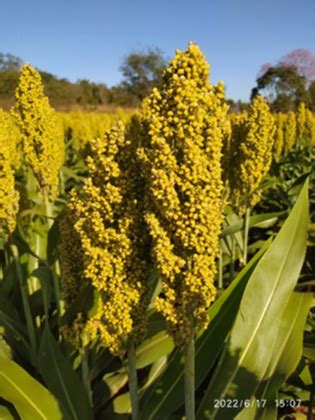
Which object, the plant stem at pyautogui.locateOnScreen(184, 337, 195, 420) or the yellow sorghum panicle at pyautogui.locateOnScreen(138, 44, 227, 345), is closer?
the yellow sorghum panicle at pyautogui.locateOnScreen(138, 44, 227, 345)

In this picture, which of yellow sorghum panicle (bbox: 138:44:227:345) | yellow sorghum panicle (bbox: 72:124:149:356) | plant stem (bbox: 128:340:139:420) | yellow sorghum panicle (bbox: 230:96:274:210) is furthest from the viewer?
yellow sorghum panicle (bbox: 230:96:274:210)

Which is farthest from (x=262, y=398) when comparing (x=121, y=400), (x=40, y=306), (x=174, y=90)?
(x=40, y=306)

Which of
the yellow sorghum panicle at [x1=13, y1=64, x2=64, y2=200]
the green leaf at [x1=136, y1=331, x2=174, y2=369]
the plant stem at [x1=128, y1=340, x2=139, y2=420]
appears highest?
the yellow sorghum panicle at [x1=13, y1=64, x2=64, y2=200]

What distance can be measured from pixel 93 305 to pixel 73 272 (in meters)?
0.26

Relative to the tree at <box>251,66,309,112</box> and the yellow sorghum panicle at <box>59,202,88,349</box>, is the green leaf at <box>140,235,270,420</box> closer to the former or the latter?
the yellow sorghum panicle at <box>59,202,88,349</box>

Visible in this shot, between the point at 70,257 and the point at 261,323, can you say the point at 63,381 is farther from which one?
the point at 261,323

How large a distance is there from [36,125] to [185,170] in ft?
6.51

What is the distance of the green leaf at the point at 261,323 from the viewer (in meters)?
2.03

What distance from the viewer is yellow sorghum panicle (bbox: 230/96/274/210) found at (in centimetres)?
326

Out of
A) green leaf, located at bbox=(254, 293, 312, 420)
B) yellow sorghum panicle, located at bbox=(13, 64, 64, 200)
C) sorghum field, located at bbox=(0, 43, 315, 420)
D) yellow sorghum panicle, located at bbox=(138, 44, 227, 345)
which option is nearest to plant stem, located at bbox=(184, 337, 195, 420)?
sorghum field, located at bbox=(0, 43, 315, 420)

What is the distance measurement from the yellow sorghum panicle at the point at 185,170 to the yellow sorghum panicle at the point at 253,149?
1986mm

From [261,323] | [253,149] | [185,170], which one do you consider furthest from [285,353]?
[253,149]

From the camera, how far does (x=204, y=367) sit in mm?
2230

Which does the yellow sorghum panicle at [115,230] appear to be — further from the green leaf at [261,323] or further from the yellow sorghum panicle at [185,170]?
the green leaf at [261,323]
